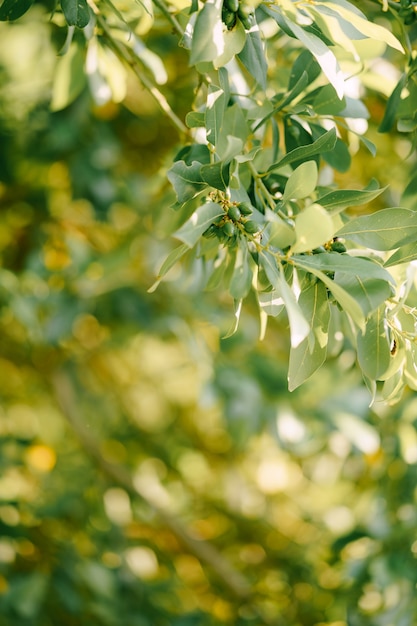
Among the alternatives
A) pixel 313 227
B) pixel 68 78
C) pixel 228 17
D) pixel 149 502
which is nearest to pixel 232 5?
pixel 228 17

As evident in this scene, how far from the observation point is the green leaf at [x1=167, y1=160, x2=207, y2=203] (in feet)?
1.91

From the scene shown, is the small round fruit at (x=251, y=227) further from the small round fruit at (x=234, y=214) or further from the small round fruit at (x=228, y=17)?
the small round fruit at (x=228, y=17)

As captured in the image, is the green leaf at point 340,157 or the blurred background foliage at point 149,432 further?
the blurred background foliage at point 149,432

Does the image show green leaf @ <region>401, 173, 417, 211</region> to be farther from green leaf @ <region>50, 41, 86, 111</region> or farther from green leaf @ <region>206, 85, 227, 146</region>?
green leaf @ <region>50, 41, 86, 111</region>

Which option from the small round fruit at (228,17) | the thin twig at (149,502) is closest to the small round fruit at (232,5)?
the small round fruit at (228,17)

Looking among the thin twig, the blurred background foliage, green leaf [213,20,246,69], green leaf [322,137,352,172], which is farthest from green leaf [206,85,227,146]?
the thin twig

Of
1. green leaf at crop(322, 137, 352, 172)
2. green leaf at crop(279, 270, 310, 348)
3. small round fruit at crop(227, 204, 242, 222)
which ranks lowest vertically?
green leaf at crop(322, 137, 352, 172)

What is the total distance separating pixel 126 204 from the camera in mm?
1877

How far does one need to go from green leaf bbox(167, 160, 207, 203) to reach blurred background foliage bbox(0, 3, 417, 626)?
492mm

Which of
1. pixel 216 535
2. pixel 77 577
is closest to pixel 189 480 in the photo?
pixel 216 535

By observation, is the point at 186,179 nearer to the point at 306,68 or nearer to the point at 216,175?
the point at 216,175

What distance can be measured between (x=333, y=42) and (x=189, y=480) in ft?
5.73

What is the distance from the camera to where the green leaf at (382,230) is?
619 millimetres

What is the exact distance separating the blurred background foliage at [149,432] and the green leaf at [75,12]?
16.5 inches
